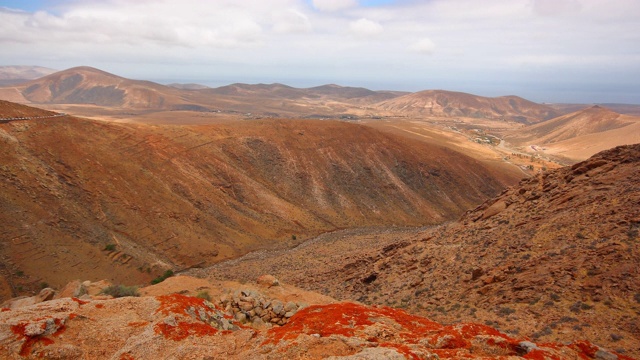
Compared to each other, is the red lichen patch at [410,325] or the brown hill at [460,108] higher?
the brown hill at [460,108]

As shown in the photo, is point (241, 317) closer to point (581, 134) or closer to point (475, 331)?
point (475, 331)

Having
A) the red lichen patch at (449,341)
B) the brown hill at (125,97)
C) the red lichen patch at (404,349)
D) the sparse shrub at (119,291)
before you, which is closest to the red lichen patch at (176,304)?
the sparse shrub at (119,291)

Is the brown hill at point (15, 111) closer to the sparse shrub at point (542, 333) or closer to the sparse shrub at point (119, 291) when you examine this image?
the sparse shrub at point (119, 291)

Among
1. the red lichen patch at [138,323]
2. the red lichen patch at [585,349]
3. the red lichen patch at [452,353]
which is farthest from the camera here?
the red lichen patch at [138,323]

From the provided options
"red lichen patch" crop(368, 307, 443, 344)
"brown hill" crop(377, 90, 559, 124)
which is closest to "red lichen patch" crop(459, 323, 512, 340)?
"red lichen patch" crop(368, 307, 443, 344)

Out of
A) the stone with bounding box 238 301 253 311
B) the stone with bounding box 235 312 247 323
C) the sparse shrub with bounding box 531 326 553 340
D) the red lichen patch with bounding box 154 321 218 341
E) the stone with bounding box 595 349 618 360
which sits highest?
the stone with bounding box 595 349 618 360

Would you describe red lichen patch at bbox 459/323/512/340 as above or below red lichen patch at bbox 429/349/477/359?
below

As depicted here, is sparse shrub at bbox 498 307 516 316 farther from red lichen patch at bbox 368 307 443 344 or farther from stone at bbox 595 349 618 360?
stone at bbox 595 349 618 360
